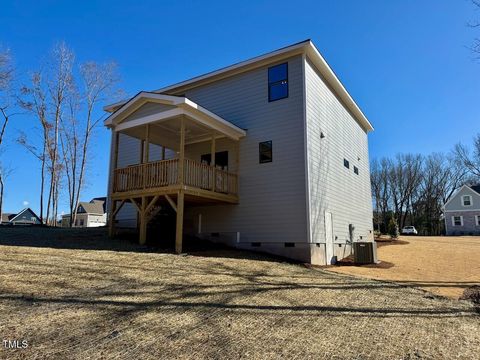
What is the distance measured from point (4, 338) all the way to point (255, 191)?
10.4m

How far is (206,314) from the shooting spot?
5.18 m

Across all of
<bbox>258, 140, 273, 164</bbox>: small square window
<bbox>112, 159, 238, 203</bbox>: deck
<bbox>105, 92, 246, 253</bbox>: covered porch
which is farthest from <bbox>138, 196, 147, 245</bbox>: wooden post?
<bbox>258, 140, 273, 164</bbox>: small square window

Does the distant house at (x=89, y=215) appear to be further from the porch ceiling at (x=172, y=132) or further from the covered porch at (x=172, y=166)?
the covered porch at (x=172, y=166)

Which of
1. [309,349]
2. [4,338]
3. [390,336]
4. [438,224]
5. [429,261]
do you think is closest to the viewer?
[4,338]

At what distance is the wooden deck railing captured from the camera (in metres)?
11.8

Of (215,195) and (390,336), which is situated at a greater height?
(215,195)

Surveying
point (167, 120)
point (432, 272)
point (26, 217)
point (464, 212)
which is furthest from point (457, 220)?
point (26, 217)

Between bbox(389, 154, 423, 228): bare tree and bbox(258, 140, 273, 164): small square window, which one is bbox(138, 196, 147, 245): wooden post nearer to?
bbox(258, 140, 273, 164): small square window

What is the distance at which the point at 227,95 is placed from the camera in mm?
15289

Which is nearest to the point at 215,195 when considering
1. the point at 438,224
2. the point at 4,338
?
the point at 4,338

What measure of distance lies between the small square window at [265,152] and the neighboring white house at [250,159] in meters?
0.04

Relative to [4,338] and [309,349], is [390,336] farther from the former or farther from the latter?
[4,338]

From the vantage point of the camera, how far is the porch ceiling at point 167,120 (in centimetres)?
1174

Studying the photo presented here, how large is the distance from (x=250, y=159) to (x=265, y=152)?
2.37ft
